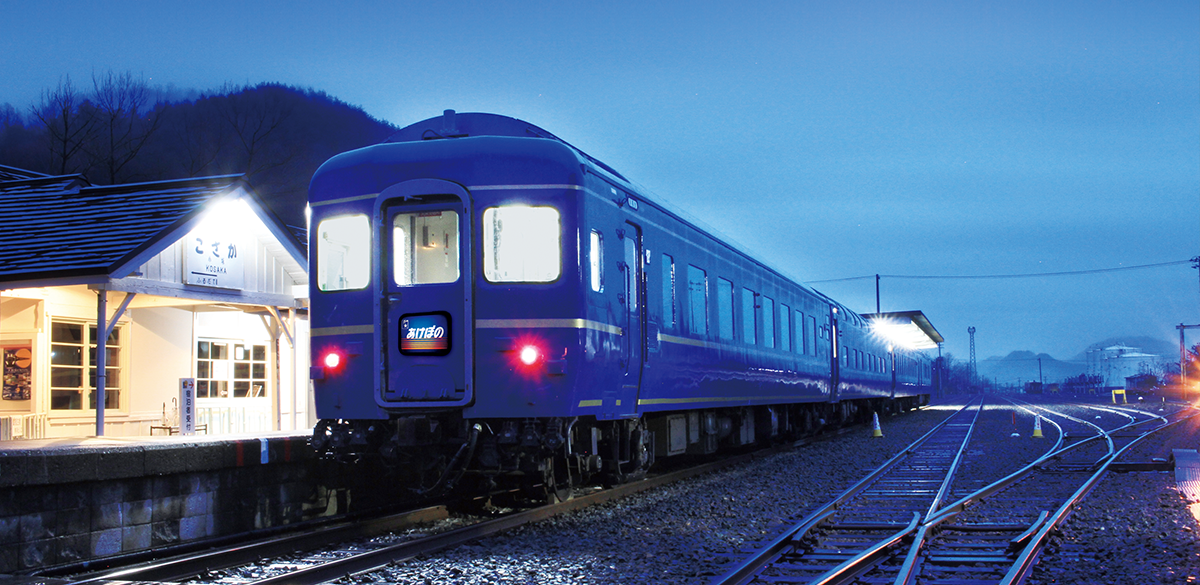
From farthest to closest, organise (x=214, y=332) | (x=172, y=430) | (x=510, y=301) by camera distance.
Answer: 1. (x=214, y=332)
2. (x=172, y=430)
3. (x=510, y=301)

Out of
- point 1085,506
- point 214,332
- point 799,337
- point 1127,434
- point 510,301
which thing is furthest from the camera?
point 1127,434

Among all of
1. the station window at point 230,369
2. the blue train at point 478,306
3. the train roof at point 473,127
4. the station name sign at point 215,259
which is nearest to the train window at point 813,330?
the station window at point 230,369

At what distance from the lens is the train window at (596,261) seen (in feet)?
28.2

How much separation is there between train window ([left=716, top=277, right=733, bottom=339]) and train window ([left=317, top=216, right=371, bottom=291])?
5091 mm

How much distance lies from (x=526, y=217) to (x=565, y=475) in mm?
2360

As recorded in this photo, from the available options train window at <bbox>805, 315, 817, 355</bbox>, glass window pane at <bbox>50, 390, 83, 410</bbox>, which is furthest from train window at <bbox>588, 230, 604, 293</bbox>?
train window at <bbox>805, 315, 817, 355</bbox>

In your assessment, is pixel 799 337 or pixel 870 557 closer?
pixel 870 557

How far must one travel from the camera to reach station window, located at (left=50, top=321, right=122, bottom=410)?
13.9 meters

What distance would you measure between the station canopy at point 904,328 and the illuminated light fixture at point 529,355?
72.1 ft

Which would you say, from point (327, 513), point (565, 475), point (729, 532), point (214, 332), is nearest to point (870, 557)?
point (729, 532)

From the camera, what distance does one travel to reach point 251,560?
707 centimetres

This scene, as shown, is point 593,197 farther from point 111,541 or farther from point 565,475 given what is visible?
point 111,541

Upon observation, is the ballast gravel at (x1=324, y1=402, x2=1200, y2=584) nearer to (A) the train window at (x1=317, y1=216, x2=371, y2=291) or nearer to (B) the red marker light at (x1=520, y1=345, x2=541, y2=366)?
(B) the red marker light at (x1=520, y1=345, x2=541, y2=366)

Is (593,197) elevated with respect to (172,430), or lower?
elevated
